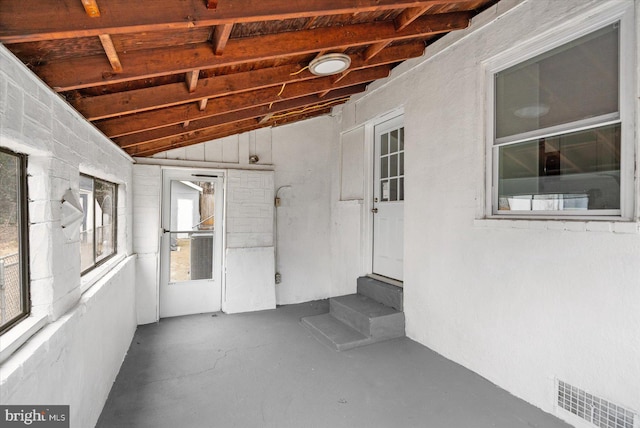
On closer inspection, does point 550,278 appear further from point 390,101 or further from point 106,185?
point 106,185

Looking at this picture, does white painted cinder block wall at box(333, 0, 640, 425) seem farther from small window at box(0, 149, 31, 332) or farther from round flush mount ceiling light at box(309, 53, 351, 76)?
small window at box(0, 149, 31, 332)

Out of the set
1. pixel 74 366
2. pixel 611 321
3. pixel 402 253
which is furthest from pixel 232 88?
pixel 611 321

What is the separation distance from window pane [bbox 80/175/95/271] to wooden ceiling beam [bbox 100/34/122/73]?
49.1 inches

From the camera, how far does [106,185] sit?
3379 mm

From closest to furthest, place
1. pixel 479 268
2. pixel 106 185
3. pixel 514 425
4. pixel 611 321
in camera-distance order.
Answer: pixel 611 321, pixel 514 425, pixel 479 268, pixel 106 185

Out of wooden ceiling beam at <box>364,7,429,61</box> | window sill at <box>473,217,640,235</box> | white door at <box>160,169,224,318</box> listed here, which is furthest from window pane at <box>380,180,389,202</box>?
white door at <box>160,169,224,318</box>

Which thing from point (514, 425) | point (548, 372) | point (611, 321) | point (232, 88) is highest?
point (232, 88)

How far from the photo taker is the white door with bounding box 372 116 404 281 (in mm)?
4027

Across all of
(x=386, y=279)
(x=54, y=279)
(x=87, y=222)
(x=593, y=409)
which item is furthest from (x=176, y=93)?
(x=593, y=409)

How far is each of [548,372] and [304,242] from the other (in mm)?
3470

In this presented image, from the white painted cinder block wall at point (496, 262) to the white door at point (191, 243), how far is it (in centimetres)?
263

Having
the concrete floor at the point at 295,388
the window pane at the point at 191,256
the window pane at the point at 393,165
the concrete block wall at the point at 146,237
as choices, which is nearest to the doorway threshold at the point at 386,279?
the concrete floor at the point at 295,388

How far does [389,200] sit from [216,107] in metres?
2.31

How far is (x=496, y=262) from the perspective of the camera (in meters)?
2.63
